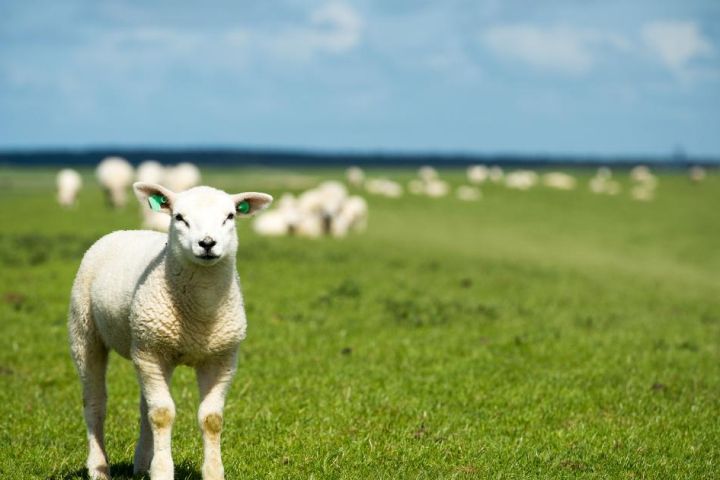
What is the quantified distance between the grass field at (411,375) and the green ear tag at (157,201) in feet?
7.45

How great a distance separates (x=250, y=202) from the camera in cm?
686

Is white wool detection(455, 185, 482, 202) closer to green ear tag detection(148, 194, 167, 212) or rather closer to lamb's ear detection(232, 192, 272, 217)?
lamb's ear detection(232, 192, 272, 217)

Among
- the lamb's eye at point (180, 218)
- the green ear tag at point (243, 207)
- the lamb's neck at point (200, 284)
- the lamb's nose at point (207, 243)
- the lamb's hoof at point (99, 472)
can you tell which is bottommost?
the lamb's hoof at point (99, 472)

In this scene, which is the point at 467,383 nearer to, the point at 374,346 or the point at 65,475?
the point at 374,346

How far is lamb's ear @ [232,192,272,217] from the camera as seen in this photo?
263 inches

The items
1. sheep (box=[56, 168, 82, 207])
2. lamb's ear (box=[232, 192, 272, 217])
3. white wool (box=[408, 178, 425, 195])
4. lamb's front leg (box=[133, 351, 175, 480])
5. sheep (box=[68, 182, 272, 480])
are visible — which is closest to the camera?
sheep (box=[68, 182, 272, 480])

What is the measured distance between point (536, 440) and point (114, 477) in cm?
391

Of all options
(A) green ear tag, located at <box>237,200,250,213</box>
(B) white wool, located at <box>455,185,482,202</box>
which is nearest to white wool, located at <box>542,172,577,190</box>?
(B) white wool, located at <box>455,185,482,202</box>

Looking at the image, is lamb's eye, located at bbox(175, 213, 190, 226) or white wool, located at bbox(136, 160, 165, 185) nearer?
lamb's eye, located at bbox(175, 213, 190, 226)

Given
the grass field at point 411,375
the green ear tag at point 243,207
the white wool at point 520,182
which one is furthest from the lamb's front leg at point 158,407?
the white wool at point 520,182

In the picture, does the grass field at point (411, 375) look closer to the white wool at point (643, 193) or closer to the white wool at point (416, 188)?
the white wool at point (416, 188)

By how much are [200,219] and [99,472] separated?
8.18ft

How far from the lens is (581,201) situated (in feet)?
175

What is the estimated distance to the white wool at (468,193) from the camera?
5338 cm
